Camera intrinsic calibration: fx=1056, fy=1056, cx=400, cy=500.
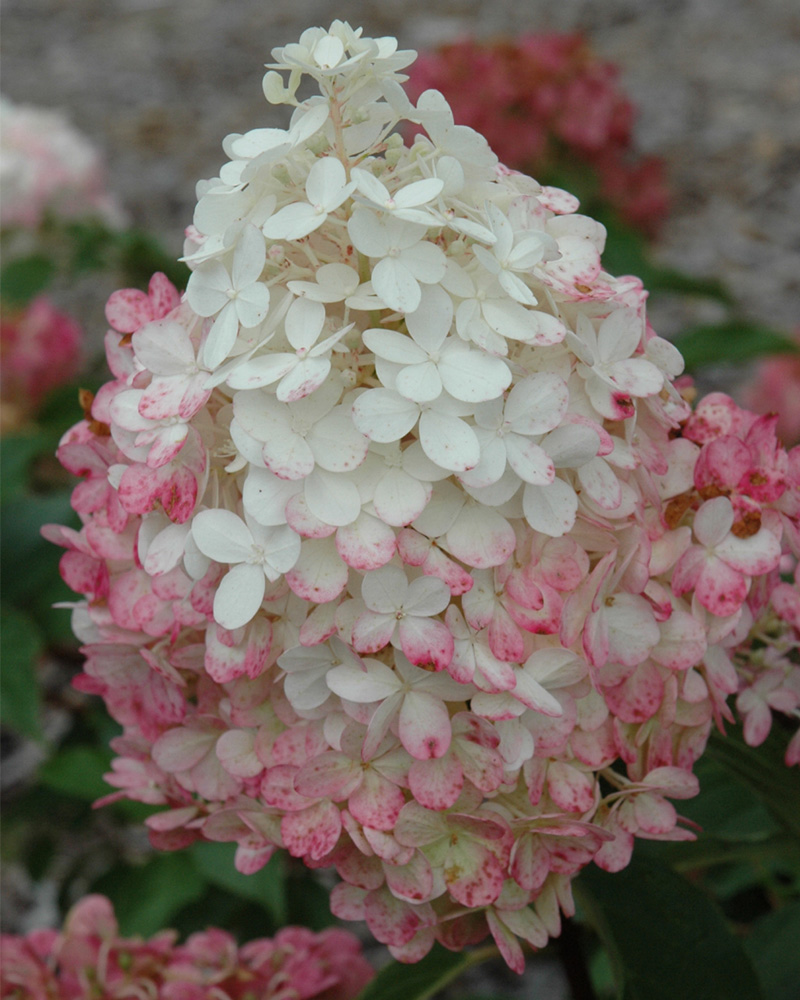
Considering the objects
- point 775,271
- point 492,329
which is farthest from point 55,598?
point 775,271

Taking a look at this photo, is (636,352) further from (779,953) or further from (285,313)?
(779,953)

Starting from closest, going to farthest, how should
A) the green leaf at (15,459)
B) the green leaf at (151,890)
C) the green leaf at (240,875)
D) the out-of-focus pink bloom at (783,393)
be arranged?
the green leaf at (240,875), the green leaf at (151,890), the green leaf at (15,459), the out-of-focus pink bloom at (783,393)

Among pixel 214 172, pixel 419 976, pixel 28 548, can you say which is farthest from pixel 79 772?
pixel 214 172

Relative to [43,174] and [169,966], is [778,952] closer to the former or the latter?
[169,966]

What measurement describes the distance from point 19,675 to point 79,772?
18 cm

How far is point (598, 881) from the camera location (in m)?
Result: 0.62

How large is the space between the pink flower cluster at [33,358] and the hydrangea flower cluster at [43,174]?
0.18 meters

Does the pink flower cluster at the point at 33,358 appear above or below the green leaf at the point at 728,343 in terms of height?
below

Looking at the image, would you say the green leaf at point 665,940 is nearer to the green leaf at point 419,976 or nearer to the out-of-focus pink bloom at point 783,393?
the green leaf at point 419,976

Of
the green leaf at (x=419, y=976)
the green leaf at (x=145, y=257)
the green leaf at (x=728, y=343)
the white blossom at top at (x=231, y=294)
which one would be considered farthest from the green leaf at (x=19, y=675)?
the green leaf at (x=728, y=343)

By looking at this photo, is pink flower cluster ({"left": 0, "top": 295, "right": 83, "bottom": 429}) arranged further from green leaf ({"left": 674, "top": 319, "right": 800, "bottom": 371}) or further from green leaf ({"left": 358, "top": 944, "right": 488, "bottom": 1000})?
green leaf ({"left": 358, "top": 944, "right": 488, "bottom": 1000})

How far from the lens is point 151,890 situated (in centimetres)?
125

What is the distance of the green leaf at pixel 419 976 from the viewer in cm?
72

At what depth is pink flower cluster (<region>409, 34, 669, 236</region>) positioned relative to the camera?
6.34 feet
